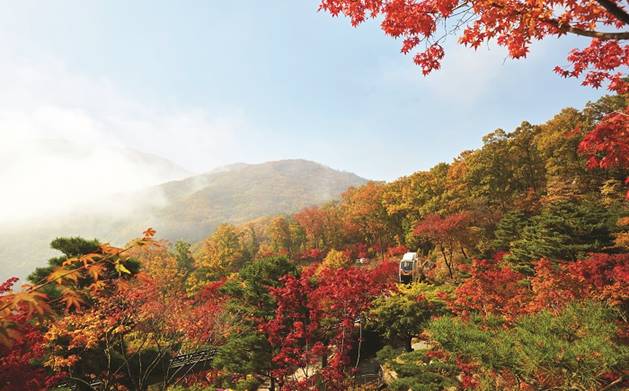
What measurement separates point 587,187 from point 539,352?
24.0m

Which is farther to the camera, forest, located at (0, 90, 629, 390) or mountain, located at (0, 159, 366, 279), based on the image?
mountain, located at (0, 159, 366, 279)

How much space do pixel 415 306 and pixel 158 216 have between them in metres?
150

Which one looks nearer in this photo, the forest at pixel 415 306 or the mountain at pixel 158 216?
the forest at pixel 415 306

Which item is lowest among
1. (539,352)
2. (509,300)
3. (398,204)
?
(509,300)

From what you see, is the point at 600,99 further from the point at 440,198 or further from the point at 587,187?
the point at 440,198

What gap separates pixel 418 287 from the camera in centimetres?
1442

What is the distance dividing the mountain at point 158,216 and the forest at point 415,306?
109722 mm

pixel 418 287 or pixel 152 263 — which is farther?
pixel 152 263

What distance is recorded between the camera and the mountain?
125 meters

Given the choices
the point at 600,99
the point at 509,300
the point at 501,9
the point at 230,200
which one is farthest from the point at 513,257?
the point at 230,200

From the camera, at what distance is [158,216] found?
14262 centimetres

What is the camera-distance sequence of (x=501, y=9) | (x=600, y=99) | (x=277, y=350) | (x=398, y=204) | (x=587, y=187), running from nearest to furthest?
(x=501, y=9) < (x=277, y=350) < (x=587, y=187) < (x=600, y=99) < (x=398, y=204)

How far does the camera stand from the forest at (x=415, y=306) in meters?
→ 5.00

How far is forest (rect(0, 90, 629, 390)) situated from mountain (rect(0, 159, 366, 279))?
110m
